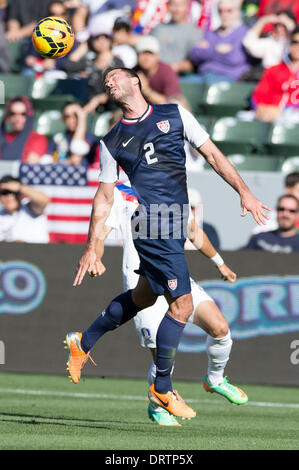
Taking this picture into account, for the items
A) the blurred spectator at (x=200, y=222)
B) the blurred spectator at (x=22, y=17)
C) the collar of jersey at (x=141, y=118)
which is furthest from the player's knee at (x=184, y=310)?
the blurred spectator at (x=22, y=17)

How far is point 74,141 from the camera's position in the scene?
1365 cm

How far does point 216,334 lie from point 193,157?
17.5ft

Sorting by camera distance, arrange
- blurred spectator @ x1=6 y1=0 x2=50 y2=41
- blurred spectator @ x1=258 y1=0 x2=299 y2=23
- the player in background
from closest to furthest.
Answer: the player in background → blurred spectator @ x1=258 y1=0 x2=299 y2=23 → blurred spectator @ x1=6 y1=0 x2=50 y2=41

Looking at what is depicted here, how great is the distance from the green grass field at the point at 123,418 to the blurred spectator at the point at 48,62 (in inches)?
254

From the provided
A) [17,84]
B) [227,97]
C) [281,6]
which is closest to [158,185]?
[227,97]

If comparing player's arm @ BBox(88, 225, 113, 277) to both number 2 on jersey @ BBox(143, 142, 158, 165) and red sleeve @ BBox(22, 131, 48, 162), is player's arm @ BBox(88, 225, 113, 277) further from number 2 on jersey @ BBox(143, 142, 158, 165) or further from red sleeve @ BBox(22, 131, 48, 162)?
red sleeve @ BBox(22, 131, 48, 162)

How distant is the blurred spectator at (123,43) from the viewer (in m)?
15.0

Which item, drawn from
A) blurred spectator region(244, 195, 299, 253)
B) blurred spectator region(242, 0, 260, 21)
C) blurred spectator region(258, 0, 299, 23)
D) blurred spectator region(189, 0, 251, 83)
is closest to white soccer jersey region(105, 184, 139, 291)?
blurred spectator region(244, 195, 299, 253)

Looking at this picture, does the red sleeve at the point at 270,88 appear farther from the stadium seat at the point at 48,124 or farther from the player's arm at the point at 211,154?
the player's arm at the point at 211,154

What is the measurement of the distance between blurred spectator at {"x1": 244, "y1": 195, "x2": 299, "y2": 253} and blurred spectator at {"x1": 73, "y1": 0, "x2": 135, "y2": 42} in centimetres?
578

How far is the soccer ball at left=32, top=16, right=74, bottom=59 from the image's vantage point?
869 cm

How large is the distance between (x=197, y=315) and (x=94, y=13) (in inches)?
396

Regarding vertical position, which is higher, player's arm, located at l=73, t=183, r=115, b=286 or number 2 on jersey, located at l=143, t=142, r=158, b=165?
number 2 on jersey, located at l=143, t=142, r=158, b=165

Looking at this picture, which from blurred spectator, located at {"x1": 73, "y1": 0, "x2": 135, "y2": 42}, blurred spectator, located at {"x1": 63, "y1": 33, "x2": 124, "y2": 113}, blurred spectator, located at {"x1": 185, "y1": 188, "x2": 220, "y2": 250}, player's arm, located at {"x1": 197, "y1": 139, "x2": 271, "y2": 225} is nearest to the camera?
player's arm, located at {"x1": 197, "y1": 139, "x2": 271, "y2": 225}
